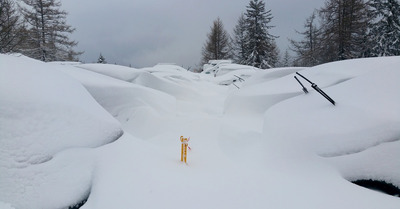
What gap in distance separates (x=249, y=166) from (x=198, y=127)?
2.63 metres

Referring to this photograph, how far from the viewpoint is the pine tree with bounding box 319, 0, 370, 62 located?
1772 centimetres

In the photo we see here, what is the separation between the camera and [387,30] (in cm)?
1648

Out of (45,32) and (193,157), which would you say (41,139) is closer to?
(193,157)

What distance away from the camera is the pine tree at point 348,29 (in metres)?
17.7

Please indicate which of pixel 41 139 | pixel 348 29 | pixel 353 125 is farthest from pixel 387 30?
pixel 41 139

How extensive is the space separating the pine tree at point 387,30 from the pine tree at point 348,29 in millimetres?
930

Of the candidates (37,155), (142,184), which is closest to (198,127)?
(142,184)

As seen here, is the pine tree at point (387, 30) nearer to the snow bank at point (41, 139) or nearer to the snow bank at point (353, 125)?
the snow bank at point (353, 125)

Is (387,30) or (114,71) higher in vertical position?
(387,30)

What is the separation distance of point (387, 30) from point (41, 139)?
22.5 meters

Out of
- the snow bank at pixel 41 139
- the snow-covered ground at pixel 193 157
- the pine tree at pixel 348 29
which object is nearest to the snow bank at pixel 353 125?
the snow-covered ground at pixel 193 157

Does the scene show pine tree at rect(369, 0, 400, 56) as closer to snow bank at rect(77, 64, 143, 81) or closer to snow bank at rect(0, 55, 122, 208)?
snow bank at rect(77, 64, 143, 81)

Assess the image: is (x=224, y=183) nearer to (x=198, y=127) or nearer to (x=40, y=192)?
(x=40, y=192)

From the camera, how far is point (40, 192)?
6.55 feet
